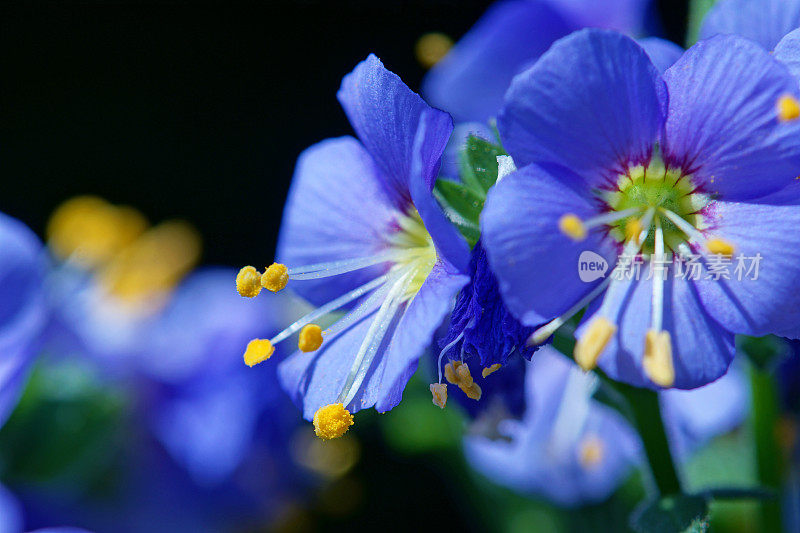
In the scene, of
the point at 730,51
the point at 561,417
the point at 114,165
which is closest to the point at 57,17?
the point at 114,165

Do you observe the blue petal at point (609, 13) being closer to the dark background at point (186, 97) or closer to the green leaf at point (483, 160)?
the green leaf at point (483, 160)

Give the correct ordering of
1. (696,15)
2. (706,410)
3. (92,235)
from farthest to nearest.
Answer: (92,235) < (706,410) < (696,15)

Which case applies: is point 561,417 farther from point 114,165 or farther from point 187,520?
point 114,165

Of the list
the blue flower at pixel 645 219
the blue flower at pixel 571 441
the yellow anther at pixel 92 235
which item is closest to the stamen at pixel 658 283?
the blue flower at pixel 645 219

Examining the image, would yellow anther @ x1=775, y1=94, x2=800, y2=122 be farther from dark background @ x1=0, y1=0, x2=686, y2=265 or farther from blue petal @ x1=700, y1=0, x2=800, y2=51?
dark background @ x1=0, y1=0, x2=686, y2=265

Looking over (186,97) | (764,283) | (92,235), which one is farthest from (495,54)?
(186,97)

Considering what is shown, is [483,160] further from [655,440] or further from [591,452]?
[591,452]

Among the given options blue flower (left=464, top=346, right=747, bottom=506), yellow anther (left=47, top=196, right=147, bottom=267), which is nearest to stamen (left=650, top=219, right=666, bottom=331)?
blue flower (left=464, top=346, right=747, bottom=506)
